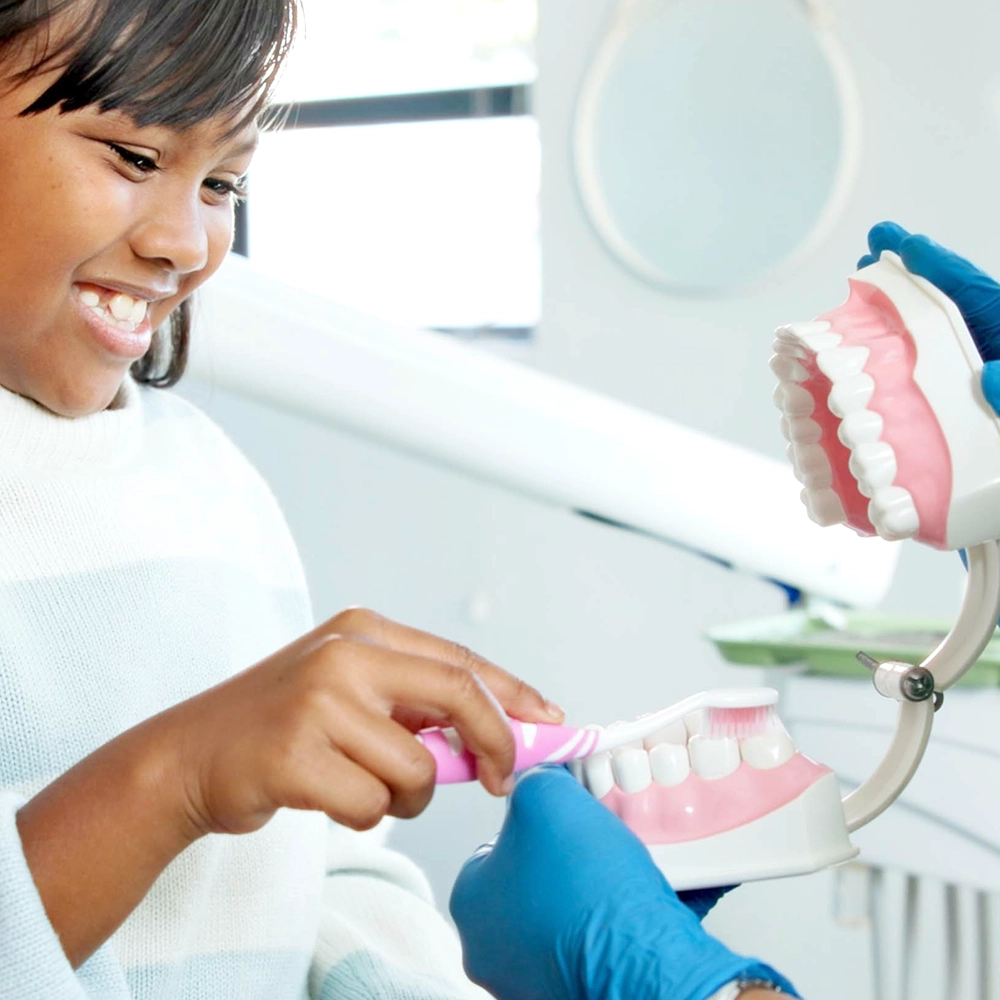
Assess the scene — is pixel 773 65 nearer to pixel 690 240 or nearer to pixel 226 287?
pixel 690 240

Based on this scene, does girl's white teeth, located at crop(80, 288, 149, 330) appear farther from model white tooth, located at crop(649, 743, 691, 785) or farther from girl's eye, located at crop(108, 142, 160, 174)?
model white tooth, located at crop(649, 743, 691, 785)

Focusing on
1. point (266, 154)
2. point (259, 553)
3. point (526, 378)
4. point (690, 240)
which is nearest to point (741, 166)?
point (690, 240)

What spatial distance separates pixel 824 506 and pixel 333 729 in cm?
35

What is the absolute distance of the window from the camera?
265cm

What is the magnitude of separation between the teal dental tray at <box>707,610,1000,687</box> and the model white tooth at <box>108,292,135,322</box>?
0.80m

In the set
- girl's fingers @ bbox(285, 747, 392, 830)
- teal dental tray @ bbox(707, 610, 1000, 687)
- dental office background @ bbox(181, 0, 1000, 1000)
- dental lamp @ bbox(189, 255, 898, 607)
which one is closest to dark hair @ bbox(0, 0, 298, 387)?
dental lamp @ bbox(189, 255, 898, 607)

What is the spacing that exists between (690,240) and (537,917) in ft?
5.98

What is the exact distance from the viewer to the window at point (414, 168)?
8.70 feet

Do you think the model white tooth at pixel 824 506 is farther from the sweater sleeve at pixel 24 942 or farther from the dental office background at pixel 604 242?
the dental office background at pixel 604 242

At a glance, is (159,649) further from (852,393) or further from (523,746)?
(852,393)

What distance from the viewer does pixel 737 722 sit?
0.67 m

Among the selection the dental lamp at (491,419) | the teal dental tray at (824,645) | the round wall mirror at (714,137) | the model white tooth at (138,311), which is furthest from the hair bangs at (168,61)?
the round wall mirror at (714,137)

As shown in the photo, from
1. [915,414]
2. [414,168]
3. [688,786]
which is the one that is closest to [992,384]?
[915,414]

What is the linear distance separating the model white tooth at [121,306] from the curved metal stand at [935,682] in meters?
0.46
